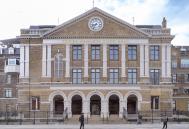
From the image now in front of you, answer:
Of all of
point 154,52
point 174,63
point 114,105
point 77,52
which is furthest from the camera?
point 174,63

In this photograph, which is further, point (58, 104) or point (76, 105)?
point (58, 104)

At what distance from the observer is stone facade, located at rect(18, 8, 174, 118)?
239ft

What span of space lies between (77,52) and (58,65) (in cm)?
345

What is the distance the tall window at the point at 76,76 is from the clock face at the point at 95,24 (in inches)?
263

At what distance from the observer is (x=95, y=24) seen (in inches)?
2931

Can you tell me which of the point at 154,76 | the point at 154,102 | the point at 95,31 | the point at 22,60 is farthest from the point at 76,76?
the point at 154,102

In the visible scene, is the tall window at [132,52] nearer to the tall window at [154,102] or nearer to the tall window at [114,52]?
the tall window at [114,52]

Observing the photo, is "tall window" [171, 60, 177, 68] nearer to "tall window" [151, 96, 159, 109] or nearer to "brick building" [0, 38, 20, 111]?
"tall window" [151, 96, 159, 109]

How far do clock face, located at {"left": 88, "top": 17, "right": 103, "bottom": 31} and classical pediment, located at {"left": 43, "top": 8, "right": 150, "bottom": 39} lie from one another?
309mm

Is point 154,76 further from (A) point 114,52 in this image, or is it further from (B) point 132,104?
(A) point 114,52

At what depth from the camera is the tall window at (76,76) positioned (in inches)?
2906

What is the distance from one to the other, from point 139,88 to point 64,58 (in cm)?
1194

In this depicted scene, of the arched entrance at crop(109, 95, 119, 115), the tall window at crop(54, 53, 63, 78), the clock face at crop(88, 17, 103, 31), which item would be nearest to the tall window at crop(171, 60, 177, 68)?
the arched entrance at crop(109, 95, 119, 115)

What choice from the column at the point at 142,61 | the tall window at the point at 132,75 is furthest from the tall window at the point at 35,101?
the column at the point at 142,61
